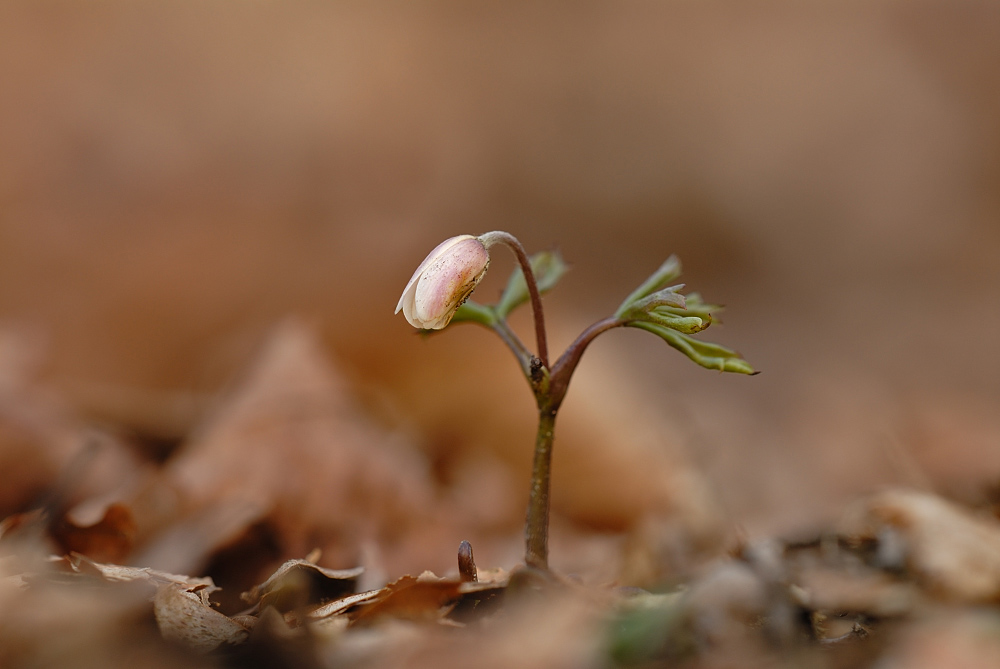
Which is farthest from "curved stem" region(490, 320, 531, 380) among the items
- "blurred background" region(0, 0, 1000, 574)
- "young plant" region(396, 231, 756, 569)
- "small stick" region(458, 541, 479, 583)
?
"blurred background" region(0, 0, 1000, 574)

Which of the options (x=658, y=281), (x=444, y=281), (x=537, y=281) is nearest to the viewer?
(x=444, y=281)

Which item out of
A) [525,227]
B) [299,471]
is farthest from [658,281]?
[525,227]

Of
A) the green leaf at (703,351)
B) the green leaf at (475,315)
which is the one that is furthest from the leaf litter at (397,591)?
the green leaf at (475,315)

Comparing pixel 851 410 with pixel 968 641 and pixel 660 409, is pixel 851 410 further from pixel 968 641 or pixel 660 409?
pixel 968 641

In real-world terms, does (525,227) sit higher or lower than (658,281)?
higher

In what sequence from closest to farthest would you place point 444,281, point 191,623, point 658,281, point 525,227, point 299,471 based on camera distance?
point 191,623, point 444,281, point 658,281, point 299,471, point 525,227

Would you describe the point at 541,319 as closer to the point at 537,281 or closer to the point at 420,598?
the point at 537,281

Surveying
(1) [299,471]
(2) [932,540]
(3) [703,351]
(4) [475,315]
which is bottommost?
(2) [932,540]

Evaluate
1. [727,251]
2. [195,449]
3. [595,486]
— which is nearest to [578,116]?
[727,251]
